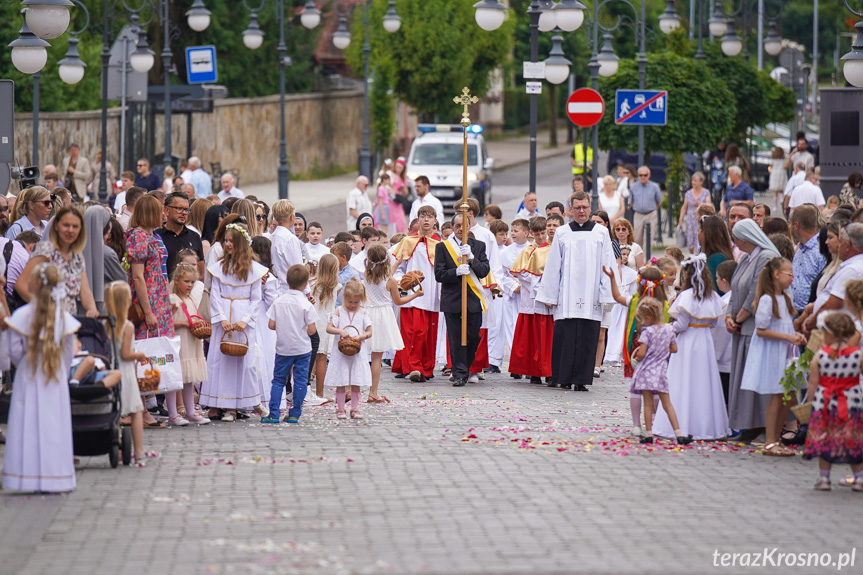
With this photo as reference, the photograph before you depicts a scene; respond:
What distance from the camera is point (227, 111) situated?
4294 cm

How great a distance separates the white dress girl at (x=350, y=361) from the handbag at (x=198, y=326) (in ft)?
3.48

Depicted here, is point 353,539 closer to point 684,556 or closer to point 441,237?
point 684,556

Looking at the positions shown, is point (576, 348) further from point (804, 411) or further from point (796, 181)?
point (796, 181)

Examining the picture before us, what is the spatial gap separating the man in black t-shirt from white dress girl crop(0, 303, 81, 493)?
332 centimetres

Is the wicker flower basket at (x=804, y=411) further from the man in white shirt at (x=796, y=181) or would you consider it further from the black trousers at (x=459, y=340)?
the man in white shirt at (x=796, y=181)

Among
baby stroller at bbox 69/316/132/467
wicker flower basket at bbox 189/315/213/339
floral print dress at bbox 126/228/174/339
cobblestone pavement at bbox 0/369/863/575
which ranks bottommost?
cobblestone pavement at bbox 0/369/863/575

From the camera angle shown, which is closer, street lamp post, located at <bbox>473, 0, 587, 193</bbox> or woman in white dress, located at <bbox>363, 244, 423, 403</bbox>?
woman in white dress, located at <bbox>363, 244, 423, 403</bbox>

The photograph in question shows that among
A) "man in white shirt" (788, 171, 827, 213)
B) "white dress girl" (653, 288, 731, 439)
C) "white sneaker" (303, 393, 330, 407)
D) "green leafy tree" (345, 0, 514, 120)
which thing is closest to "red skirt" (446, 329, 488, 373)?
"white sneaker" (303, 393, 330, 407)

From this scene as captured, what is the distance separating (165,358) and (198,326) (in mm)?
470

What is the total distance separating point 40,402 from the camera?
27.7ft

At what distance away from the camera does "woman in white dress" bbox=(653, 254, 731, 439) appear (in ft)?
35.0

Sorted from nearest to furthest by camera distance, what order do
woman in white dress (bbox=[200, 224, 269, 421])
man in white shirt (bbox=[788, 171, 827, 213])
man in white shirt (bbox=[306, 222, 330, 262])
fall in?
woman in white dress (bbox=[200, 224, 269, 421]) → man in white shirt (bbox=[306, 222, 330, 262]) → man in white shirt (bbox=[788, 171, 827, 213])

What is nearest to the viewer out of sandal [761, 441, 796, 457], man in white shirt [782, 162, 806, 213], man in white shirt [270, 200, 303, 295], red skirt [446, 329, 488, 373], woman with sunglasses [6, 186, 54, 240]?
sandal [761, 441, 796, 457]

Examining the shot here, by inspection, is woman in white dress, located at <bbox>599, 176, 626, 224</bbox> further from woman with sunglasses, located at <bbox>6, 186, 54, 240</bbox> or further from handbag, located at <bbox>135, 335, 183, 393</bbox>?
handbag, located at <bbox>135, 335, 183, 393</bbox>
